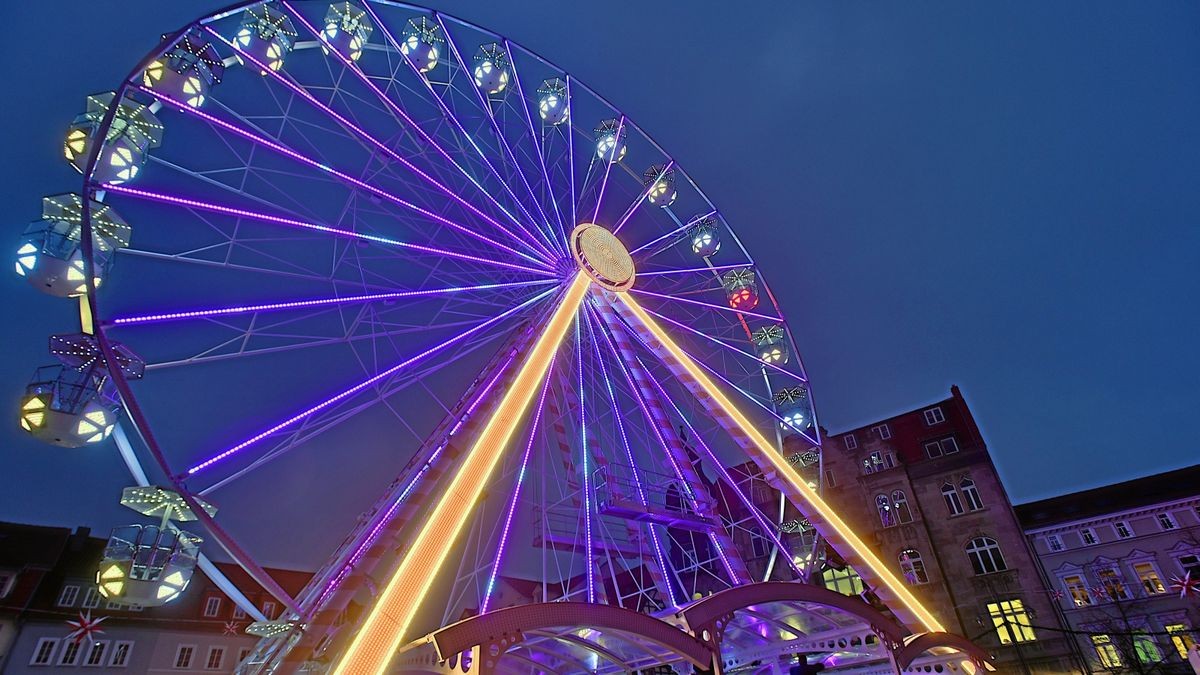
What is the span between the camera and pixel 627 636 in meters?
9.69

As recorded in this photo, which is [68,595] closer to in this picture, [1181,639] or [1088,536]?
[1181,639]

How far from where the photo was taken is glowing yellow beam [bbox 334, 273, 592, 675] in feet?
23.9

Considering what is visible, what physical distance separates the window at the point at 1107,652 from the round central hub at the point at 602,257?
24418mm

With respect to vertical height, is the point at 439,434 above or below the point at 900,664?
above

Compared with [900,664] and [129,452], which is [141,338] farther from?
[900,664]

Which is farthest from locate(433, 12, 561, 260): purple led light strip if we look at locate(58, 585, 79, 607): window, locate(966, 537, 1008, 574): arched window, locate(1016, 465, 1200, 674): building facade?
locate(58, 585, 79, 607): window

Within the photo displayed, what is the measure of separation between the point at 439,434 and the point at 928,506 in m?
25.0

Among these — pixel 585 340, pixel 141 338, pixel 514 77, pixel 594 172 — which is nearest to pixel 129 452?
pixel 585 340

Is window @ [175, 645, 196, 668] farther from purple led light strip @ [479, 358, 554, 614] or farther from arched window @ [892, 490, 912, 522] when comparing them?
arched window @ [892, 490, 912, 522]

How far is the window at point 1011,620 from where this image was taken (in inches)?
968

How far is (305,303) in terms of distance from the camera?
12102 millimetres

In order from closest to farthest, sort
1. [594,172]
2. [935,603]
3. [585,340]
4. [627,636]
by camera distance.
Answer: [627,636]
[585,340]
[594,172]
[935,603]

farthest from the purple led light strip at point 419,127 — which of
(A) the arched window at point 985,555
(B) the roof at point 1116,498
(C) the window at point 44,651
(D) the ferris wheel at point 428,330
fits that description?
(B) the roof at point 1116,498

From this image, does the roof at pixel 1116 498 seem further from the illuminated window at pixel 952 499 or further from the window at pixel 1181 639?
the illuminated window at pixel 952 499
